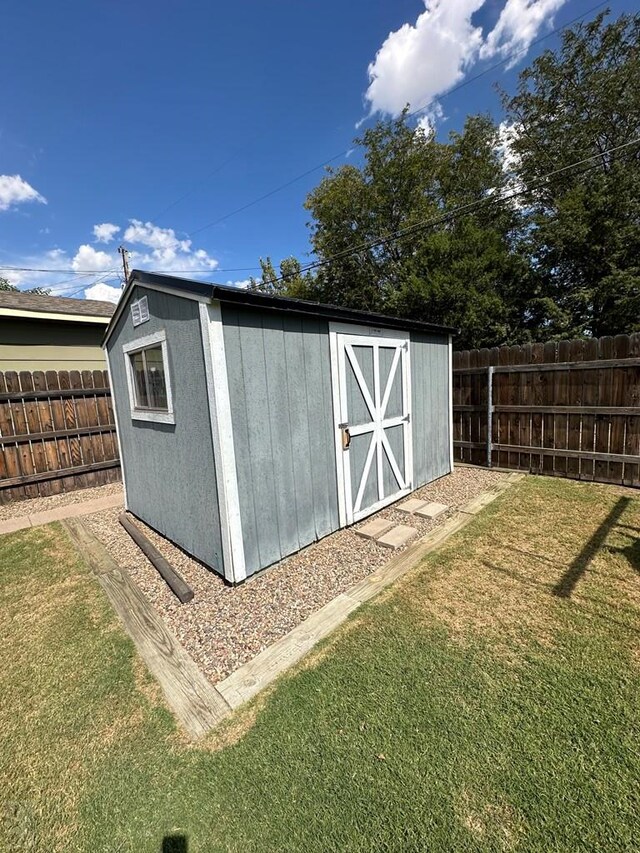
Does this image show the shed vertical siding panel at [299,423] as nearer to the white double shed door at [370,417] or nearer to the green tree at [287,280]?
the white double shed door at [370,417]

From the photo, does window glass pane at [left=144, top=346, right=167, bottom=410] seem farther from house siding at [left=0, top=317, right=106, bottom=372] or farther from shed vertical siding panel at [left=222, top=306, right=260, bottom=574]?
house siding at [left=0, top=317, right=106, bottom=372]

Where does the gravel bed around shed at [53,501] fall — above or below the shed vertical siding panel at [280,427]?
below

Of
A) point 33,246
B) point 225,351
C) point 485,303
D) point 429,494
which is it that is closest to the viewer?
point 225,351

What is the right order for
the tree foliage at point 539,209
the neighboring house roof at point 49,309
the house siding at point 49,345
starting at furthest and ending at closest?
the tree foliage at point 539,209 < the house siding at point 49,345 < the neighboring house roof at point 49,309

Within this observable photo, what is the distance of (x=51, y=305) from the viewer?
26.5 feet

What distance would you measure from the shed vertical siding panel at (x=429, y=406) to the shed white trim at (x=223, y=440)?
3.14 meters

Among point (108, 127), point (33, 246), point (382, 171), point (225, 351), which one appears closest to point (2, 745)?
point (225, 351)

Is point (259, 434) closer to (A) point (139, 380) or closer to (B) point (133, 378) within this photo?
(A) point (139, 380)

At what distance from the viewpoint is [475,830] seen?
1.40 meters

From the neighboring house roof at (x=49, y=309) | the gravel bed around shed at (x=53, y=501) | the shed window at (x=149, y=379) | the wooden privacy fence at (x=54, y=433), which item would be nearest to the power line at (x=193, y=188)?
the neighboring house roof at (x=49, y=309)

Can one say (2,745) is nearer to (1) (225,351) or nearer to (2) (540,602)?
(1) (225,351)

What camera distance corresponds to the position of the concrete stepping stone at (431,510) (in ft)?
14.9

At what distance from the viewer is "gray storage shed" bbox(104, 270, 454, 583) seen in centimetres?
308

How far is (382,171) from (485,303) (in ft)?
29.8
